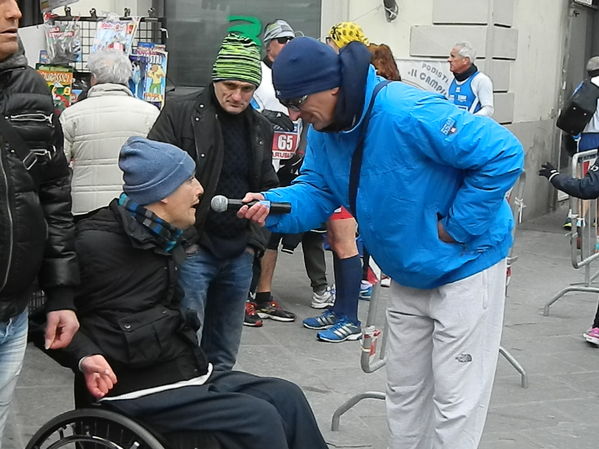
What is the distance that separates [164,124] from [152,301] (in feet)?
4.30

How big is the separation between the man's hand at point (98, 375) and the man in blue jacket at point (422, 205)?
0.77 metres

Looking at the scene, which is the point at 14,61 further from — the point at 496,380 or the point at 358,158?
the point at 496,380

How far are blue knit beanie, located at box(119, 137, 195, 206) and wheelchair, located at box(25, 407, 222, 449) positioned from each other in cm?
74

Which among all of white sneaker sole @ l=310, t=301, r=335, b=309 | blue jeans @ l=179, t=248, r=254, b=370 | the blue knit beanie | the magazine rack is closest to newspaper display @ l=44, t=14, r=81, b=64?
the magazine rack

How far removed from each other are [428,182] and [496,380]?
261 centimetres

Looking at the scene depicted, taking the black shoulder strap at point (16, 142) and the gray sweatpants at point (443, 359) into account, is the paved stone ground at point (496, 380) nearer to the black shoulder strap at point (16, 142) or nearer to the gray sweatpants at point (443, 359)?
the gray sweatpants at point (443, 359)

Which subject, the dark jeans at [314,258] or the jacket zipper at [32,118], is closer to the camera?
the jacket zipper at [32,118]

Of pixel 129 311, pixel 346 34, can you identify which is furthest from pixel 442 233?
pixel 346 34

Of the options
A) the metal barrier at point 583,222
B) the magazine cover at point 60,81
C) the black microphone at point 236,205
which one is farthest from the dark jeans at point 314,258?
the black microphone at point 236,205

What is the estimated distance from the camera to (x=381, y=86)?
3.55 m

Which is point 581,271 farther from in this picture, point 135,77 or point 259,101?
point 135,77

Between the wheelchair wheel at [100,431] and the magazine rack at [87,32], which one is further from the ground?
the magazine rack at [87,32]

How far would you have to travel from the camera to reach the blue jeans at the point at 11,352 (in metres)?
3.01

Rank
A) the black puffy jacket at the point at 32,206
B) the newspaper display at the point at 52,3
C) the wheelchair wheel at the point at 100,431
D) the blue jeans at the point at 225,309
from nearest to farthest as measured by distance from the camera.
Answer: the black puffy jacket at the point at 32,206
the wheelchair wheel at the point at 100,431
the blue jeans at the point at 225,309
the newspaper display at the point at 52,3
